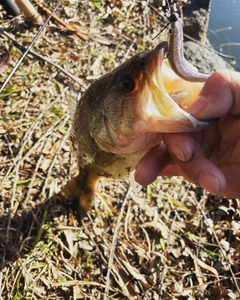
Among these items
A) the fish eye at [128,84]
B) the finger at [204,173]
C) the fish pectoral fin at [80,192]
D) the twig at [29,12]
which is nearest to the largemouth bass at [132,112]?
Answer: the fish eye at [128,84]

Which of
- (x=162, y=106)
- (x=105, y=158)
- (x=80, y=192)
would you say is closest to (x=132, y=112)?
(x=162, y=106)

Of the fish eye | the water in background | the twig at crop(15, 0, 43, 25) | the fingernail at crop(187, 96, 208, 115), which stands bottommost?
the fingernail at crop(187, 96, 208, 115)

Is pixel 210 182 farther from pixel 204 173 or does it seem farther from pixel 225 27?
pixel 225 27

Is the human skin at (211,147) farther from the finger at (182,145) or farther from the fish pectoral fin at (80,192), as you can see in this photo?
the fish pectoral fin at (80,192)

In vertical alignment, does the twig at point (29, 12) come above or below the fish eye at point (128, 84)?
above

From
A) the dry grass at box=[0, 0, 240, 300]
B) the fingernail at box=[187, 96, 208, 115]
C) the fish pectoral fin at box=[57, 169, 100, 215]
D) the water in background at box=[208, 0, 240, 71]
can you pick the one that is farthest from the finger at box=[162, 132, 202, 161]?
the water in background at box=[208, 0, 240, 71]

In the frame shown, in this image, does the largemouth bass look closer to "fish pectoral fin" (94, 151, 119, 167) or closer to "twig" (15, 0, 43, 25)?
"fish pectoral fin" (94, 151, 119, 167)

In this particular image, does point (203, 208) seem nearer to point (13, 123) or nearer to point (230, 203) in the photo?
point (230, 203)
